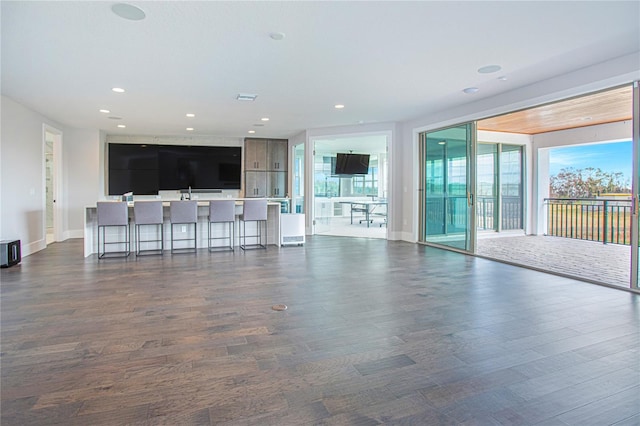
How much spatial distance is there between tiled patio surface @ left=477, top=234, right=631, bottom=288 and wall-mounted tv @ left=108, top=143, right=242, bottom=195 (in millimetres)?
6576

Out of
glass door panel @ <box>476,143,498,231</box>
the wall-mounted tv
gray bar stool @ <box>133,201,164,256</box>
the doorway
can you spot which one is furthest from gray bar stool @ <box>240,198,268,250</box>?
the doorway

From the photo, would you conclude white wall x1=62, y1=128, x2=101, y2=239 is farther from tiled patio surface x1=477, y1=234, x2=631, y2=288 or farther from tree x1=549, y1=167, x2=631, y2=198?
tree x1=549, y1=167, x2=631, y2=198

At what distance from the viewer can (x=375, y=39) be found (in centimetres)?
353

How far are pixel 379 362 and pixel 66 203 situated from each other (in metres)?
8.82

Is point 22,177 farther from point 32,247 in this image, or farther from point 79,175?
point 79,175

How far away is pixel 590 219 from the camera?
332 inches

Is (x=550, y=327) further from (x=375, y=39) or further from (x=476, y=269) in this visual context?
(x=375, y=39)

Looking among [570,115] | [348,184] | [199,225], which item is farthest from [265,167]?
[570,115]

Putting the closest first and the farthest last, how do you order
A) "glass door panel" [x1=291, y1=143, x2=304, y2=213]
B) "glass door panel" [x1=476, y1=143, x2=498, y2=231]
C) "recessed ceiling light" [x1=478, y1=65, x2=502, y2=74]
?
"recessed ceiling light" [x1=478, y1=65, x2=502, y2=74] < "glass door panel" [x1=476, y1=143, x2=498, y2=231] < "glass door panel" [x1=291, y1=143, x2=304, y2=213]

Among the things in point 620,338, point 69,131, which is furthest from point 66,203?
point 620,338

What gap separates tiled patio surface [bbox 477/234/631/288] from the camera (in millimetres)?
4836

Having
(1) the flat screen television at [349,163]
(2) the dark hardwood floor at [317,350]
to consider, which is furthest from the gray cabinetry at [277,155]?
(2) the dark hardwood floor at [317,350]

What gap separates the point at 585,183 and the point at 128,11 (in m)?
10.1

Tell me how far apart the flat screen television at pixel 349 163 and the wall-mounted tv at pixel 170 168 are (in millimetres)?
4008
